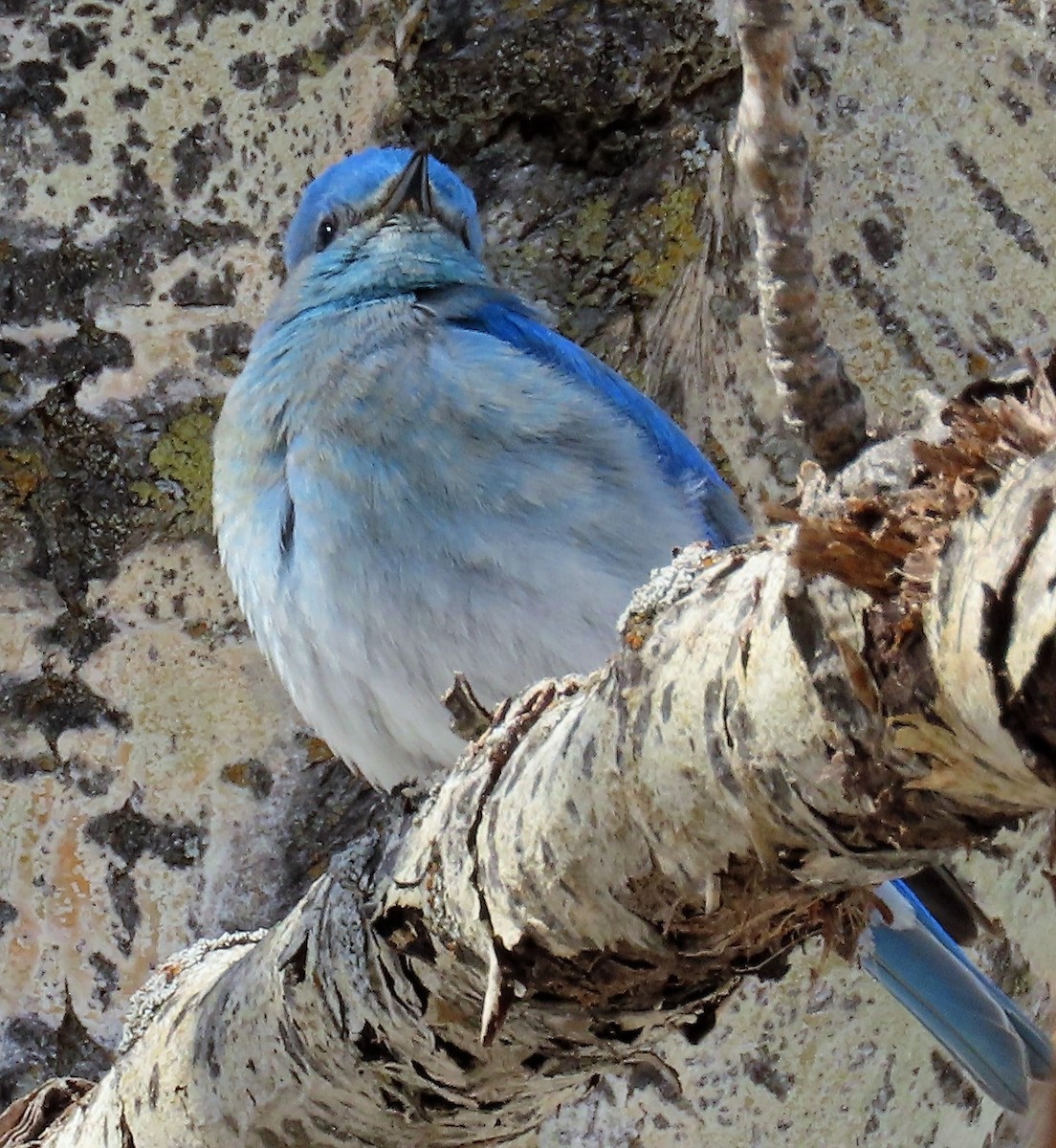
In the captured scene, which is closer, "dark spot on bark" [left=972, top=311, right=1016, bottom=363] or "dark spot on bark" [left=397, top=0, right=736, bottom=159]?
"dark spot on bark" [left=972, top=311, right=1016, bottom=363]

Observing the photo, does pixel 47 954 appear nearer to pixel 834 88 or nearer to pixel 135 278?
pixel 135 278

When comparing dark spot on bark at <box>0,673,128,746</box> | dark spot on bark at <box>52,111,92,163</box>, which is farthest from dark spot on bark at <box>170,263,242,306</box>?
dark spot on bark at <box>0,673,128,746</box>

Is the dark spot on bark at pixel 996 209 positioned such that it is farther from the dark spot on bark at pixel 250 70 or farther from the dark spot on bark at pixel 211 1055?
the dark spot on bark at pixel 211 1055

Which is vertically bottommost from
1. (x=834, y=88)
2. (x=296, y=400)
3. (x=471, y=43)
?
(x=834, y=88)

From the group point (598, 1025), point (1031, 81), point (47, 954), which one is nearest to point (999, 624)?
point (598, 1025)

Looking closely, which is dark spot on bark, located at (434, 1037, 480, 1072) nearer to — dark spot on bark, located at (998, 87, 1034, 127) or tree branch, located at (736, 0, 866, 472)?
tree branch, located at (736, 0, 866, 472)

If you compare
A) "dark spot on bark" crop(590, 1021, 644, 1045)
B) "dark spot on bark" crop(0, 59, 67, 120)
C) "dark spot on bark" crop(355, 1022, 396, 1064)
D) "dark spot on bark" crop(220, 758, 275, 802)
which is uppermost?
"dark spot on bark" crop(0, 59, 67, 120)
